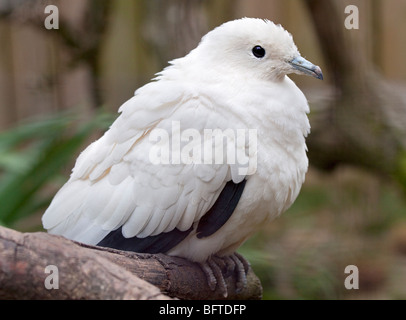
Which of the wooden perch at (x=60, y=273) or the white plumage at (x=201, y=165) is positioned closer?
the wooden perch at (x=60, y=273)

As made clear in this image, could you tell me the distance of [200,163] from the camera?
2.08 meters

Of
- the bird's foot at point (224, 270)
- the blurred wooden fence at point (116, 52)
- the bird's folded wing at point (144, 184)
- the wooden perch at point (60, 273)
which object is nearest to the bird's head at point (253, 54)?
the bird's folded wing at point (144, 184)

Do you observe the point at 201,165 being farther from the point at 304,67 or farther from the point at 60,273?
the point at 60,273

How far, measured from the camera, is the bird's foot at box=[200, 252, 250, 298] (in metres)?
2.27

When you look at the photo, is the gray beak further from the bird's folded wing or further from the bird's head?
the bird's folded wing

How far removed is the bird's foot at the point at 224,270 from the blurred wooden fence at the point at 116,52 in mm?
2110

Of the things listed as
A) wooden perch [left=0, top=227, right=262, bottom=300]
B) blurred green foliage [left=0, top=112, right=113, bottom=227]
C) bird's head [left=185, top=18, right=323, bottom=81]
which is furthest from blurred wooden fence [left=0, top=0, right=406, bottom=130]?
wooden perch [left=0, top=227, right=262, bottom=300]

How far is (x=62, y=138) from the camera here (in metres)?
3.47

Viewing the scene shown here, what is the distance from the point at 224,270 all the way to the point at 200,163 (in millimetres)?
552

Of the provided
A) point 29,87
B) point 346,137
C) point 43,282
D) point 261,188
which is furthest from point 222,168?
point 29,87

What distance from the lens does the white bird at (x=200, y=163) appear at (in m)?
2.10

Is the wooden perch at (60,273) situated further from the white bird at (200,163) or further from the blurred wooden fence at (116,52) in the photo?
the blurred wooden fence at (116,52)

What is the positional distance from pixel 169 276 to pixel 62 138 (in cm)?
169

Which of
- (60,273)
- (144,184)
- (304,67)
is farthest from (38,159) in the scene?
(60,273)
